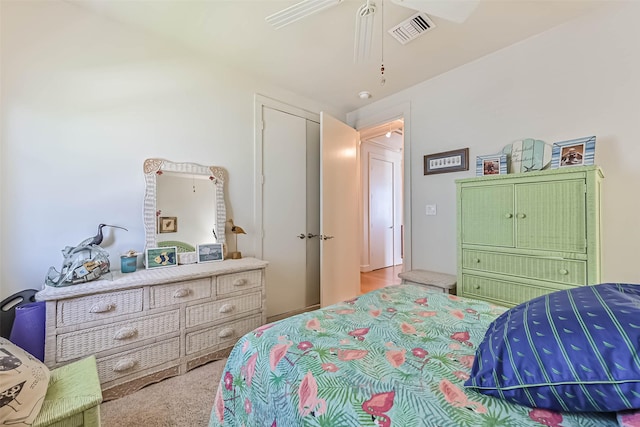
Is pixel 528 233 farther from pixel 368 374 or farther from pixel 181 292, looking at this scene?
pixel 181 292

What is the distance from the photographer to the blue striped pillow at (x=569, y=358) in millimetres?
548

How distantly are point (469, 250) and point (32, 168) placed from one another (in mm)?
3217

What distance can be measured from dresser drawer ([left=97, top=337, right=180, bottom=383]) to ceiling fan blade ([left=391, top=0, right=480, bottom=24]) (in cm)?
254

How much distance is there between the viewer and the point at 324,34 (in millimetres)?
2066

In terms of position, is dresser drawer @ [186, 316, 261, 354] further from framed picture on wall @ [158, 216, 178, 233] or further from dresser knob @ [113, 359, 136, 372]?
framed picture on wall @ [158, 216, 178, 233]

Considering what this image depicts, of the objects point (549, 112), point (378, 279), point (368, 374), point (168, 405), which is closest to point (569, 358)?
point (368, 374)

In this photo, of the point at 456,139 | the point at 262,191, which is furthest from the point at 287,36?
the point at 456,139

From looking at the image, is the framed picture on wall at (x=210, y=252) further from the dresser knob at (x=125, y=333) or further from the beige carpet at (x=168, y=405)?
the beige carpet at (x=168, y=405)

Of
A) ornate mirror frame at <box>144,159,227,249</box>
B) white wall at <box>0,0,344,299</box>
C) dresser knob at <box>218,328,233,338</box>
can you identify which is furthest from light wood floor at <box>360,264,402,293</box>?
white wall at <box>0,0,344,299</box>

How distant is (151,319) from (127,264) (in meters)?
0.45

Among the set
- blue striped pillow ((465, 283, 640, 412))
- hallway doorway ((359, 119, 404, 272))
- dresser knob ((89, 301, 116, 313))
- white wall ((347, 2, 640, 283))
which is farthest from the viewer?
hallway doorway ((359, 119, 404, 272))

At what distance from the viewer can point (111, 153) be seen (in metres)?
1.97

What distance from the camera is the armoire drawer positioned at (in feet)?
6.15

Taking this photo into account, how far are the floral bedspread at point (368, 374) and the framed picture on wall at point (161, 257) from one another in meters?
1.37
